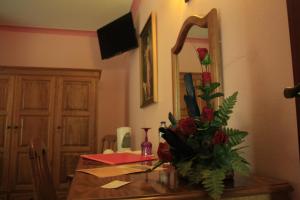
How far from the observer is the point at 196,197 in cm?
67

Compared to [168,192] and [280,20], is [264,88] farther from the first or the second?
[168,192]

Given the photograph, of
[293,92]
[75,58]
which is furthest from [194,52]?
[75,58]

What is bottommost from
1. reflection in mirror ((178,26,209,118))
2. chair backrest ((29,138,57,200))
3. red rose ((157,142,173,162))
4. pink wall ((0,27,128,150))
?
chair backrest ((29,138,57,200))

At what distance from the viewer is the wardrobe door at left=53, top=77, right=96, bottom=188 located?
11.3 feet

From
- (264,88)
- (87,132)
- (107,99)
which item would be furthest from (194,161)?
(107,99)

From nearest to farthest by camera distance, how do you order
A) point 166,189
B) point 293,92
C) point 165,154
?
point 293,92
point 166,189
point 165,154

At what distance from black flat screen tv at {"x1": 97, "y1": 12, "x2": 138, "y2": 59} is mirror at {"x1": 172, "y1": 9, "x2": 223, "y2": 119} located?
1.73 meters

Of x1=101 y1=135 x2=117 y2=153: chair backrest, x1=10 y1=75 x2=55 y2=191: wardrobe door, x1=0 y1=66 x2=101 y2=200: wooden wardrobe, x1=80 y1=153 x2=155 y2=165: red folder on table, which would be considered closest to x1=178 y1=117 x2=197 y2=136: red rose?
x1=80 y1=153 x2=155 y2=165: red folder on table

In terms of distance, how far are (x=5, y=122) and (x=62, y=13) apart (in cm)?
171

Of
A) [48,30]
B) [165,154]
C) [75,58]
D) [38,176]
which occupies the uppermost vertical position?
[48,30]

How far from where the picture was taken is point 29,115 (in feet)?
11.3

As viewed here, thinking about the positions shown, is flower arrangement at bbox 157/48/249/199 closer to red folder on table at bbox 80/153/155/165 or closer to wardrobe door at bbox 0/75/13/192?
red folder on table at bbox 80/153/155/165

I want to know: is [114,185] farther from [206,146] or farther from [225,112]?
[225,112]

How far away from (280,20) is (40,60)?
4.02 metres
